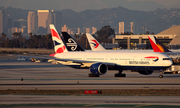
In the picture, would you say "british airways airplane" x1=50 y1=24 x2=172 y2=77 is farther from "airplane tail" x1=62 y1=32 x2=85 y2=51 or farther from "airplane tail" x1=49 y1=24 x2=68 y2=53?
"airplane tail" x1=62 y1=32 x2=85 y2=51

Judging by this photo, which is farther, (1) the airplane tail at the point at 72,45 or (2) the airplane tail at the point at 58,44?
→ (1) the airplane tail at the point at 72,45

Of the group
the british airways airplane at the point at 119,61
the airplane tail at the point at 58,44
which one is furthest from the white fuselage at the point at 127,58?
the airplane tail at the point at 58,44

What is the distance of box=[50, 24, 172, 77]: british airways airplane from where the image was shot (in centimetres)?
4938

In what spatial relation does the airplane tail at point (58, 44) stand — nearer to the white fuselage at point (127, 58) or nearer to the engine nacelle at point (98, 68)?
the white fuselage at point (127, 58)

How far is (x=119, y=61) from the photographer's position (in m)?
51.7

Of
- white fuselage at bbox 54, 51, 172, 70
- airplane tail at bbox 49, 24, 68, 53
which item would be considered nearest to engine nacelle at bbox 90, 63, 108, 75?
white fuselage at bbox 54, 51, 172, 70

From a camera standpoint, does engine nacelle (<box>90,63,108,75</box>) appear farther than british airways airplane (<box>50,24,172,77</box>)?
Yes

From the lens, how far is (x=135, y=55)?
50875 millimetres

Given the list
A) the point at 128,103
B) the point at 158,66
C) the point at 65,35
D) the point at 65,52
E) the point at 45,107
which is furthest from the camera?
the point at 65,35

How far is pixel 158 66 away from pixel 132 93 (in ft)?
62.3

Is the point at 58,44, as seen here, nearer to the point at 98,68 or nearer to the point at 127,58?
the point at 98,68

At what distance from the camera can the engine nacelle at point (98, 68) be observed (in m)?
49.8

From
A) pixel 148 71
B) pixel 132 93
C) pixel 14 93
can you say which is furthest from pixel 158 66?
pixel 14 93

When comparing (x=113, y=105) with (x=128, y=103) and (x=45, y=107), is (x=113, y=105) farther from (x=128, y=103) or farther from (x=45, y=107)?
(x=45, y=107)
